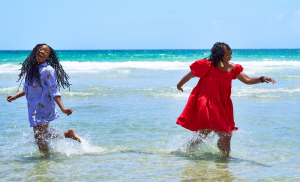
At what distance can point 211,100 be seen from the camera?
4391 mm

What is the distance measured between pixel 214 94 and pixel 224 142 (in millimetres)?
665

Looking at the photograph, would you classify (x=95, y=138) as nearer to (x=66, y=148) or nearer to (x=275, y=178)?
(x=66, y=148)

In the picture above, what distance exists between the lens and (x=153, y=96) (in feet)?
33.2

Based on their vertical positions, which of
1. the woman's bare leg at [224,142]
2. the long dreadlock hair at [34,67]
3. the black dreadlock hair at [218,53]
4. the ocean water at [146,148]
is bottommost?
the ocean water at [146,148]

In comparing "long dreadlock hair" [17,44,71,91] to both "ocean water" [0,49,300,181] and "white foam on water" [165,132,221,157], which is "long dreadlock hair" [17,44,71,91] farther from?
"white foam on water" [165,132,221,157]

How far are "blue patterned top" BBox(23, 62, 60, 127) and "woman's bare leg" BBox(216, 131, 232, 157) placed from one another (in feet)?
7.04

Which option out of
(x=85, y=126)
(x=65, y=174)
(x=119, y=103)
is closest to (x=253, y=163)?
(x=65, y=174)

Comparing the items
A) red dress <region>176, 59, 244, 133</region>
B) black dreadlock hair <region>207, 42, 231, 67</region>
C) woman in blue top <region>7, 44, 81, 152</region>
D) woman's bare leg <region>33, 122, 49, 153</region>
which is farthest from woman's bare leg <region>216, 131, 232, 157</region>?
woman's bare leg <region>33, 122, 49, 153</region>

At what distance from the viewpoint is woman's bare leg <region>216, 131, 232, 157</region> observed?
4.47 meters

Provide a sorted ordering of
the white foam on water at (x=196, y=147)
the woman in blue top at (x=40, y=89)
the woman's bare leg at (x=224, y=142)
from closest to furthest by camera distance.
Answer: the woman in blue top at (x=40, y=89)
the woman's bare leg at (x=224, y=142)
the white foam on water at (x=196, y=147)

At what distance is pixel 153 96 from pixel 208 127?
5.77m

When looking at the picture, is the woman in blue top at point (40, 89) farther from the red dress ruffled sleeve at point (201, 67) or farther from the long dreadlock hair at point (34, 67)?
the red dress ruffled sleeve at point (201, 67)

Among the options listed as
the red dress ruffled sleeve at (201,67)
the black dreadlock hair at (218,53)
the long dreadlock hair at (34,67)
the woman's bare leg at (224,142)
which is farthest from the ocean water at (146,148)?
the black dreadlock hair at (218,53)

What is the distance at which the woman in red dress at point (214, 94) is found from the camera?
437cm
